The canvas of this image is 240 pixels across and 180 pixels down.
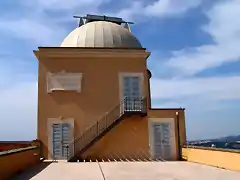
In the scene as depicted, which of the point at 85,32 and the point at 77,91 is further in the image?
the point at 85,32

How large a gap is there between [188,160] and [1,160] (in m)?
10.7

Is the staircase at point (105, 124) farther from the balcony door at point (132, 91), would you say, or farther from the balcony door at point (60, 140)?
the balcony door at point (60, 140)

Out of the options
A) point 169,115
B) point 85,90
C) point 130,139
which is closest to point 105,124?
point 130,139

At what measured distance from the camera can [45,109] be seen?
19047 millimetres

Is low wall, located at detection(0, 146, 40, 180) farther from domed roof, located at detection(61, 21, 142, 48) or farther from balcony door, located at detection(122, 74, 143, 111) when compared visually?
domed roof, located at detection(61, 21, 142, 48)

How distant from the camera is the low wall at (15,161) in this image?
32.8ft

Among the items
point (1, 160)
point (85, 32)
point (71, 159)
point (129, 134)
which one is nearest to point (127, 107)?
point (129, 134)

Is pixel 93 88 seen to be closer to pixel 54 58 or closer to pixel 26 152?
pixel 54 58

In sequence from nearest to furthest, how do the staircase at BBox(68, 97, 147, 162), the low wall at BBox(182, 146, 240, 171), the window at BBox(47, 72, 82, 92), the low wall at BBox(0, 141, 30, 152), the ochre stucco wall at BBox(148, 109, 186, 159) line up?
the low wall at BBox(182, 146, 240, 171) < the low wall at BBox(0, 141, 30, 152) < the staircase at BBox(68, 97, 147, 162) < the ochre stucco wall at BBox(148, 109, 186, 159) < the window at BBox(47, 72, 82, 92)

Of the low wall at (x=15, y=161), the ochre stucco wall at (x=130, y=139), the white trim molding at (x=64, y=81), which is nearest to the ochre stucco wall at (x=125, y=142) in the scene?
the ochre stucco wall at (x=130, y=139)

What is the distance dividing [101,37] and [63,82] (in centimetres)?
476

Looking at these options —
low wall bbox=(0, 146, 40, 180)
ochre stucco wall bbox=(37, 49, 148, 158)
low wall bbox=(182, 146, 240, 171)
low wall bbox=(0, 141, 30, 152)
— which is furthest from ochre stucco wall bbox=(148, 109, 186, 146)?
low wall bbox=(0, 141, 30, 152)

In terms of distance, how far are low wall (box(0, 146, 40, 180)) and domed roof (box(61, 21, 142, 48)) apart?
29.9 feet

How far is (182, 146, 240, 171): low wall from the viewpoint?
12.0m
